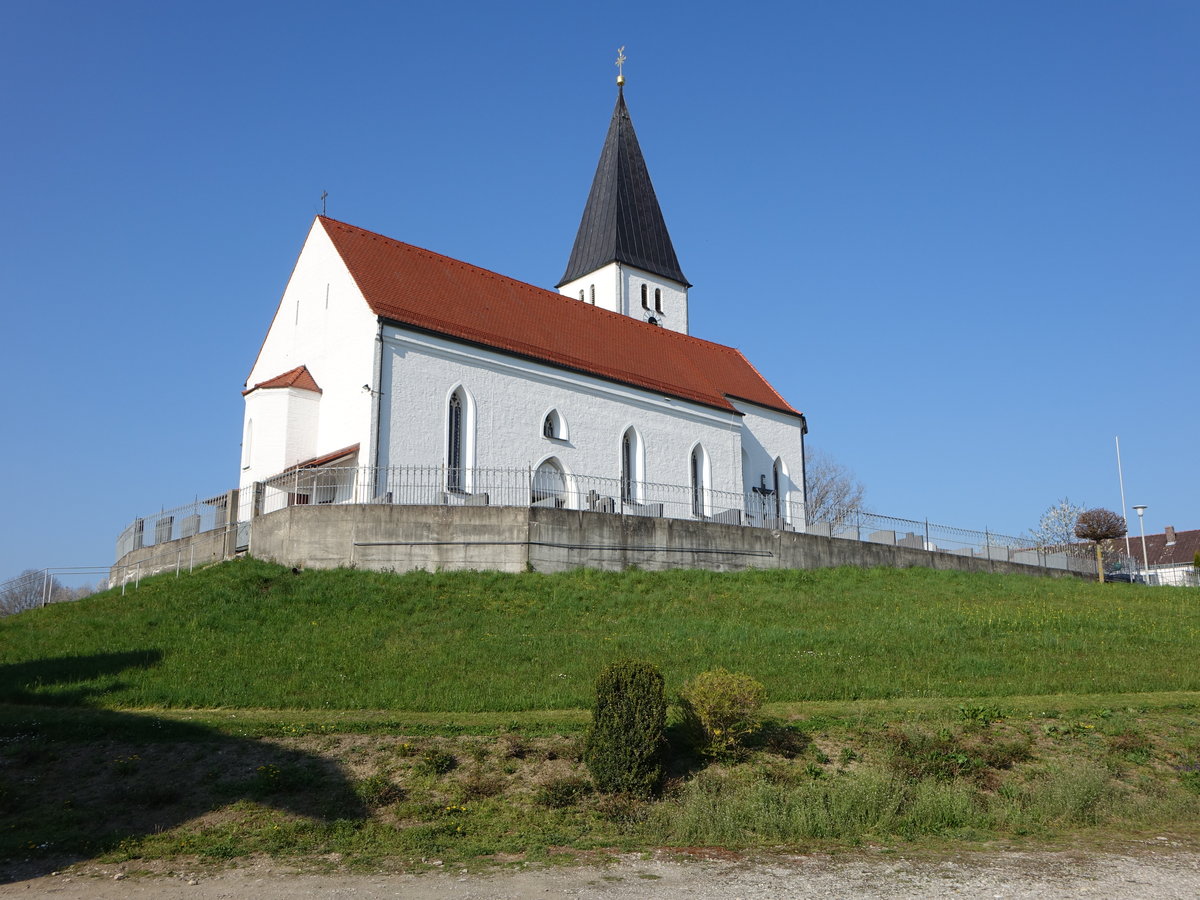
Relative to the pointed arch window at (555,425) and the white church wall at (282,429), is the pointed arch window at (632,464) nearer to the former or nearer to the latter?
the pointed arch window at (555,425)

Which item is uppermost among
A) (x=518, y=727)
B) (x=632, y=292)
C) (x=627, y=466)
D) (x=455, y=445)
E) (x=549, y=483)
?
(x=632, y=292)

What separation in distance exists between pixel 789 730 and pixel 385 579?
10.9m

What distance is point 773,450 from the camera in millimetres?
38250

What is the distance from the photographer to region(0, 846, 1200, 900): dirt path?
870 cm

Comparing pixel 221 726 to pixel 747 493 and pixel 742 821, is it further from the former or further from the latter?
pixel 747 493

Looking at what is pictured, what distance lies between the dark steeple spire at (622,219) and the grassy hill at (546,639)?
23.6 m

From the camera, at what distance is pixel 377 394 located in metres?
26.0

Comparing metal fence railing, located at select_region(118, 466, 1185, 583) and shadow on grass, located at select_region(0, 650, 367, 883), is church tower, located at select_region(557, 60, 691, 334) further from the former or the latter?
shadow on grass, located at select_region(0, 650, 367, 883)

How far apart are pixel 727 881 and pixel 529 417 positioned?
2102cm

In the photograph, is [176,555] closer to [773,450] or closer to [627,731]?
[627,731]

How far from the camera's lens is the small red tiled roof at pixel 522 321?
28609 millimetres

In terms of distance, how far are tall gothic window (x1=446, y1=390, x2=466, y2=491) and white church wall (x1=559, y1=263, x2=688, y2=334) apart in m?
17.0

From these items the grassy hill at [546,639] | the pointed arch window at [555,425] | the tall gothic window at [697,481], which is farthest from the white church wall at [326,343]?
the tall gothic window at [697,481]

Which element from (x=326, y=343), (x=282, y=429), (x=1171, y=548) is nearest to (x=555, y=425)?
(x=326, y=343)
